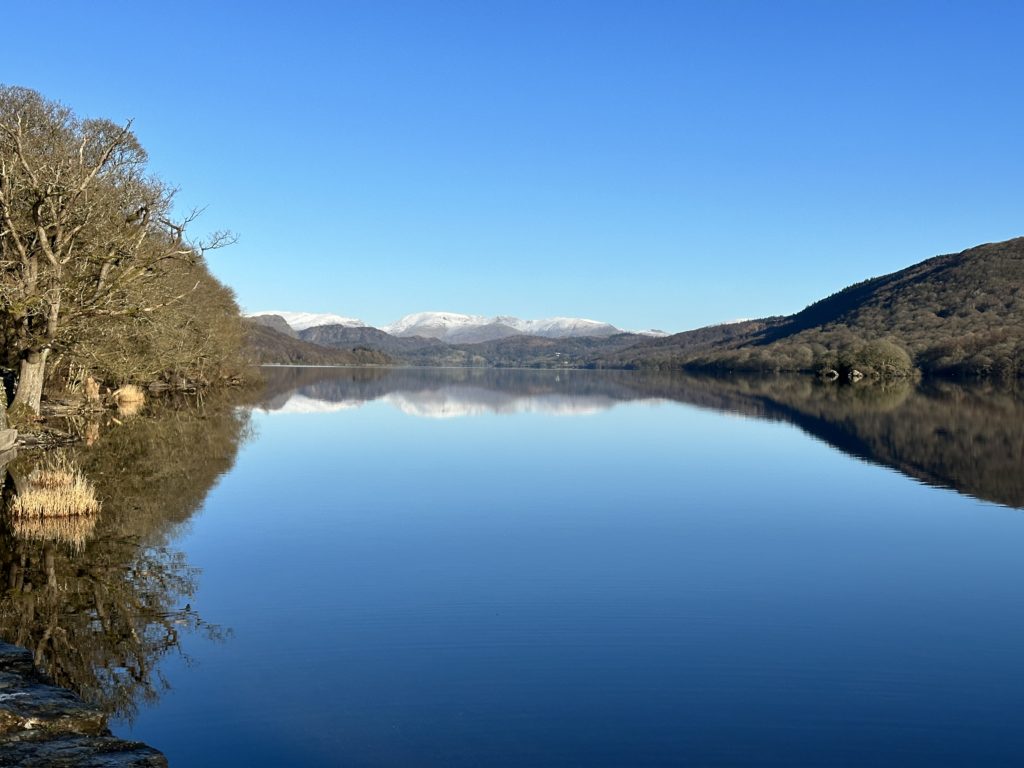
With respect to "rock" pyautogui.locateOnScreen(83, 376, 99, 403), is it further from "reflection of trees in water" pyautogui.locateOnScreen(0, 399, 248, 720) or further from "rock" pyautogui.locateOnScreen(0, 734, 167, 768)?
"rock" pyautogui.locateOnScreen(0, 734, 167, 768)

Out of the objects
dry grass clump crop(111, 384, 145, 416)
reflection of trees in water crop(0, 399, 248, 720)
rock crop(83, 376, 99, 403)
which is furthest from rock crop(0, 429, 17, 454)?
dry grass clump crop(111, 384, 145, 416)

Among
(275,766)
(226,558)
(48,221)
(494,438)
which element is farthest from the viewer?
(494,438)

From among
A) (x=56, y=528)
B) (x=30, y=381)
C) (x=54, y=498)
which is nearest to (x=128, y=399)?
(x=30, y=381)

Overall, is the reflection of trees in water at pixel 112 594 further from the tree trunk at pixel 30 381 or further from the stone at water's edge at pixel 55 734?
the tree trunk at pixel 30 381

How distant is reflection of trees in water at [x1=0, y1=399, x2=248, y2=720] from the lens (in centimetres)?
922

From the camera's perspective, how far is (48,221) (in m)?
24.1

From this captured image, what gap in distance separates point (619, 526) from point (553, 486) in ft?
20.5

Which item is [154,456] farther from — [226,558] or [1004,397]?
[1004,397]

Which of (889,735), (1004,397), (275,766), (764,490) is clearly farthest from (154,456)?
(1004,397)

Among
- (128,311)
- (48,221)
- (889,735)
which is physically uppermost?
(48,221)

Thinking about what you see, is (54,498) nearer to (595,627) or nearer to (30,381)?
(30,381)

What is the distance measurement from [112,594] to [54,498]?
5.85 m

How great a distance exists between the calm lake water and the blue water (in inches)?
1.8

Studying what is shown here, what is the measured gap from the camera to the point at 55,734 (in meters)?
7.18
